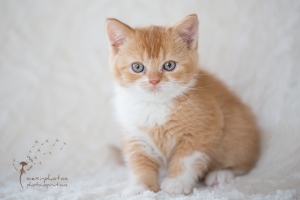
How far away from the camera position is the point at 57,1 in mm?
2115

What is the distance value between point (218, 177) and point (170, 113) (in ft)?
1.23

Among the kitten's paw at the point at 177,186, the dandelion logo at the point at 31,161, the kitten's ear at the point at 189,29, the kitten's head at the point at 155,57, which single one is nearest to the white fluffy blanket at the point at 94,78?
the dandelion logo at the point at 31,161

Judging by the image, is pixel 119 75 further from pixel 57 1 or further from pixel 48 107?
pixel 57 1

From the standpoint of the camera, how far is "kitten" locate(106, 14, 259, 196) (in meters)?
1.49

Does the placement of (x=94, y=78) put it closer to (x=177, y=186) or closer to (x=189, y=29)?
(x=189, y=29)

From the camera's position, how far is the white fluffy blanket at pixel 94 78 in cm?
169

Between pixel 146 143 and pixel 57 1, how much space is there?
112 cm

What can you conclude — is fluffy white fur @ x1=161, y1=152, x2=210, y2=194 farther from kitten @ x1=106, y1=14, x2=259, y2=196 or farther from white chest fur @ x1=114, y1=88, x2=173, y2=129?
white chest fur @ x1=114, y1=88, x2=173, y2=129

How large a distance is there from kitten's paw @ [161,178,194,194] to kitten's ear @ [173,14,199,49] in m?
0.62

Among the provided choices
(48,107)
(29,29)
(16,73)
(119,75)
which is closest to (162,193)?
(119,75)

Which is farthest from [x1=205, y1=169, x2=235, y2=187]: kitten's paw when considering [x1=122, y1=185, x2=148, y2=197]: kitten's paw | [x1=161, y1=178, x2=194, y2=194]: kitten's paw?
[x1=122, y1=185, x2=148, y2=197]: kitten's paw

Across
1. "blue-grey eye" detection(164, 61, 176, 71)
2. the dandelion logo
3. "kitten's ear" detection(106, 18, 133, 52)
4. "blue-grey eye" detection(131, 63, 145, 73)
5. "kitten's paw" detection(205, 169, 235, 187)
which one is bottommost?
"kitten's paw" detection(205, 169, 235, 187)

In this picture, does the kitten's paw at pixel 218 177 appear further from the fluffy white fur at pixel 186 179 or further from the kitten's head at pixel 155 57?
the kitten's head at pixel 155 57

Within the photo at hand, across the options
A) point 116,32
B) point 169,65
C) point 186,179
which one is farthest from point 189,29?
point 186,179
